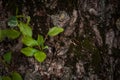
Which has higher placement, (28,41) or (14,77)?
(28,41)

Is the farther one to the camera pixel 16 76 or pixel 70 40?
pixel 70 40

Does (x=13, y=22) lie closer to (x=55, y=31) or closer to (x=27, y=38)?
(x=27, y=38)

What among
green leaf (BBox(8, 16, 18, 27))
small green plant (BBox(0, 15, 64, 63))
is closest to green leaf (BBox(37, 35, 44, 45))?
small green plant (BBox(0, 15, 64, 63))

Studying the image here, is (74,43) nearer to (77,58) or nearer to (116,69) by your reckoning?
(77,58)

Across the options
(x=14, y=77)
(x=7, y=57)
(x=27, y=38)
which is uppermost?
(x=27, y=38)

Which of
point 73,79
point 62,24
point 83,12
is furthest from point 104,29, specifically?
point 73,79

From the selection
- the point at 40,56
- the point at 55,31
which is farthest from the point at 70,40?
the point at 40,56

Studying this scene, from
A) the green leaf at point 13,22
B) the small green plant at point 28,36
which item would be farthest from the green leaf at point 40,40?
the green leaf at point 13,22

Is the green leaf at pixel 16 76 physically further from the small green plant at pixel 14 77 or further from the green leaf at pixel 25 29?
the green leaf at pixel 25 29
